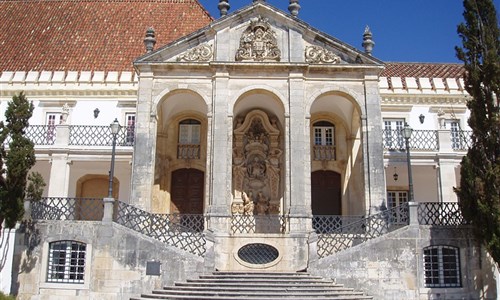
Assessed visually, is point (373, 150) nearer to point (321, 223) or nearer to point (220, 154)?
point (321, 223)

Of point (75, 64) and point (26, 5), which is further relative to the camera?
point (26, 5)

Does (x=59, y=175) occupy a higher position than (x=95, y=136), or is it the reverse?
(x=95, y=136)

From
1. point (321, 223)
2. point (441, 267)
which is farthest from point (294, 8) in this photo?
point (441, 267)

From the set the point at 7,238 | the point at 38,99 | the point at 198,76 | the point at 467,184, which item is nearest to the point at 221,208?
the point at 198,76

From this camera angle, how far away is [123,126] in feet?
72.0

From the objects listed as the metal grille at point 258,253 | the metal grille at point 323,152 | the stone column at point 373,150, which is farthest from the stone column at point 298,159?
the metal grille at point 323,152

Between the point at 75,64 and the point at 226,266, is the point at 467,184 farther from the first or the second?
the point at 75,64

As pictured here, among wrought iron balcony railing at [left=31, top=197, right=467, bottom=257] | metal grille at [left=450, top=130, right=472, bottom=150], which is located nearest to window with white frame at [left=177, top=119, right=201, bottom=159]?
wrought iron balcony railing at [left=31, top=197, right=467, bottom=257]

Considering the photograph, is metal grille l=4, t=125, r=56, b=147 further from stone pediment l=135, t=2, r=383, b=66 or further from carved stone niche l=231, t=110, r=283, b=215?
carved stone niche l=231, t=110, r=283, b=215

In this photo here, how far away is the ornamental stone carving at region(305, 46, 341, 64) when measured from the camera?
18750 millimetres

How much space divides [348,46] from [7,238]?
12406 mm

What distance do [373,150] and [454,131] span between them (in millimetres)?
5542

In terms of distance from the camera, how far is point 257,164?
68.4 feet

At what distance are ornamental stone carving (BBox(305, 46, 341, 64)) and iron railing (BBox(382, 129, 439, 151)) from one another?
14.2ft
